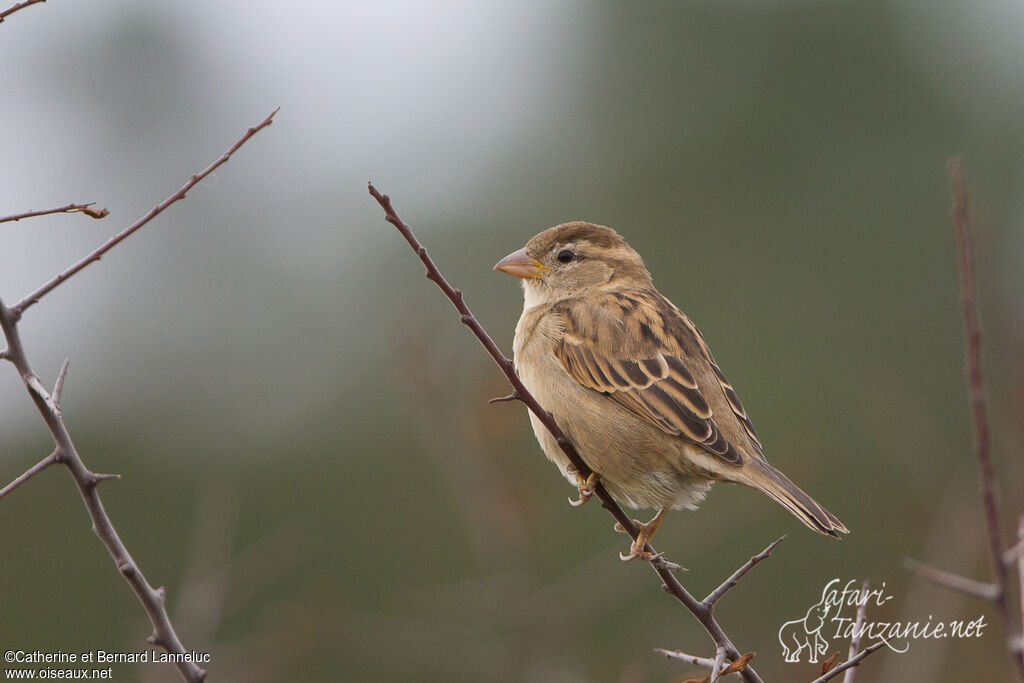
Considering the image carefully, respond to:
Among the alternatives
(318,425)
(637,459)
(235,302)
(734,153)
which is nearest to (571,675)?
(637,459)

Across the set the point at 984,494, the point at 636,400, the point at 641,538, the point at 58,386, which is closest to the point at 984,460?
the point at 984,494

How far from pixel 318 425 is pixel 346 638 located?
923cm

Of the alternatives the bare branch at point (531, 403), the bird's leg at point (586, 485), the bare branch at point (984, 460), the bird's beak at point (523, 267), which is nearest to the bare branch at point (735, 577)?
the bare branch at point (531, 403)

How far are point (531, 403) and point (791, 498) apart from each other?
1498 millimetres

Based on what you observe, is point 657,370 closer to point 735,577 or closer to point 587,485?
point 587,485

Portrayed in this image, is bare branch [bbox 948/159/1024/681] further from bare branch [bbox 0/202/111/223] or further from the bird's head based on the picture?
the bird's head

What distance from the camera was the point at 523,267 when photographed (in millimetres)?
6223

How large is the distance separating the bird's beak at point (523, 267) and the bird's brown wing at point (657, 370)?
1.62ft

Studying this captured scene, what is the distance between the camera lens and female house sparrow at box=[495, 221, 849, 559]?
490 cm

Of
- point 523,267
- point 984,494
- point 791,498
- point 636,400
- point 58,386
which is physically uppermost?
point 58,386

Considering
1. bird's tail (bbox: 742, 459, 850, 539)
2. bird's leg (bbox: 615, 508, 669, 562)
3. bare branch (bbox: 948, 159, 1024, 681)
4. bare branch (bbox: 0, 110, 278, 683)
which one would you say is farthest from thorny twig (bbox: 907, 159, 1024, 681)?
bird's tail (bbox: 742, 459, 850, 539)

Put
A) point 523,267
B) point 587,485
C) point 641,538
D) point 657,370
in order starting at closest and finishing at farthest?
point 641,538, point 587,485, point 657,370, point 523,267

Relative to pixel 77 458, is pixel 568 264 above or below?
below

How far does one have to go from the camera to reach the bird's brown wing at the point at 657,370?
198 inches
